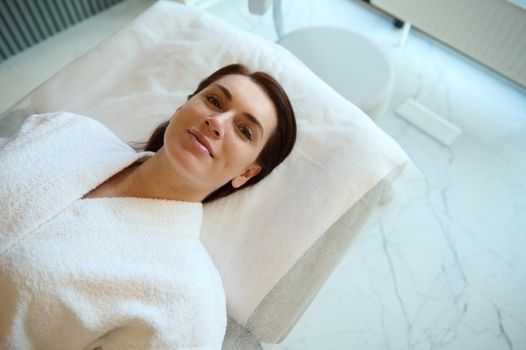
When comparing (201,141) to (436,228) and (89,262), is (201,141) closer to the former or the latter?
(89,262)

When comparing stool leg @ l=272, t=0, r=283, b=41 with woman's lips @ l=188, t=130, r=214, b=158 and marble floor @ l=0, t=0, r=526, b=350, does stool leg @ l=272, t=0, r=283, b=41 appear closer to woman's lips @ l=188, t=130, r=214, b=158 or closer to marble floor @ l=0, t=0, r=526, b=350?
marble floor @ l=0, t=0, r=526, b=350

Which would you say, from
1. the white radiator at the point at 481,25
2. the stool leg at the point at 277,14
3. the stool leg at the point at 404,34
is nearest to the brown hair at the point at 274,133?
the stool leg at the point at 277,14

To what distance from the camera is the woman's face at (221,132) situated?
911mm

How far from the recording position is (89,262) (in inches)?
33.4

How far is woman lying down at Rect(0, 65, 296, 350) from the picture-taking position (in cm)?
81

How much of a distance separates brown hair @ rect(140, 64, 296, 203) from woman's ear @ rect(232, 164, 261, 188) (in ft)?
0.05

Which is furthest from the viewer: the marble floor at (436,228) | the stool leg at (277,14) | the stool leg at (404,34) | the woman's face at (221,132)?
the stool leg at (404,34)

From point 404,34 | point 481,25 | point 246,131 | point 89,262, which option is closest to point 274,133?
point 246,131

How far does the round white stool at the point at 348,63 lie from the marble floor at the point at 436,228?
51cm

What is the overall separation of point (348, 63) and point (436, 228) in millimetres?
814

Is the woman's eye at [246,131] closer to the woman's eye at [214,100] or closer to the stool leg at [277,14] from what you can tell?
the woman's eye at [214,100]

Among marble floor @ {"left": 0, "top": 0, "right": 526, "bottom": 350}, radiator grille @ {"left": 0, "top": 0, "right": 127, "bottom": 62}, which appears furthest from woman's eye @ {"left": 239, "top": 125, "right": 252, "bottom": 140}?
radiator grille @ {"left": 0, "top": 0, "right": 127, "bottom": 62}

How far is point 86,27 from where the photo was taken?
7.40 ft

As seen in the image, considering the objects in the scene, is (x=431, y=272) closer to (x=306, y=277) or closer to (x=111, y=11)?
(x=306, y=277)
